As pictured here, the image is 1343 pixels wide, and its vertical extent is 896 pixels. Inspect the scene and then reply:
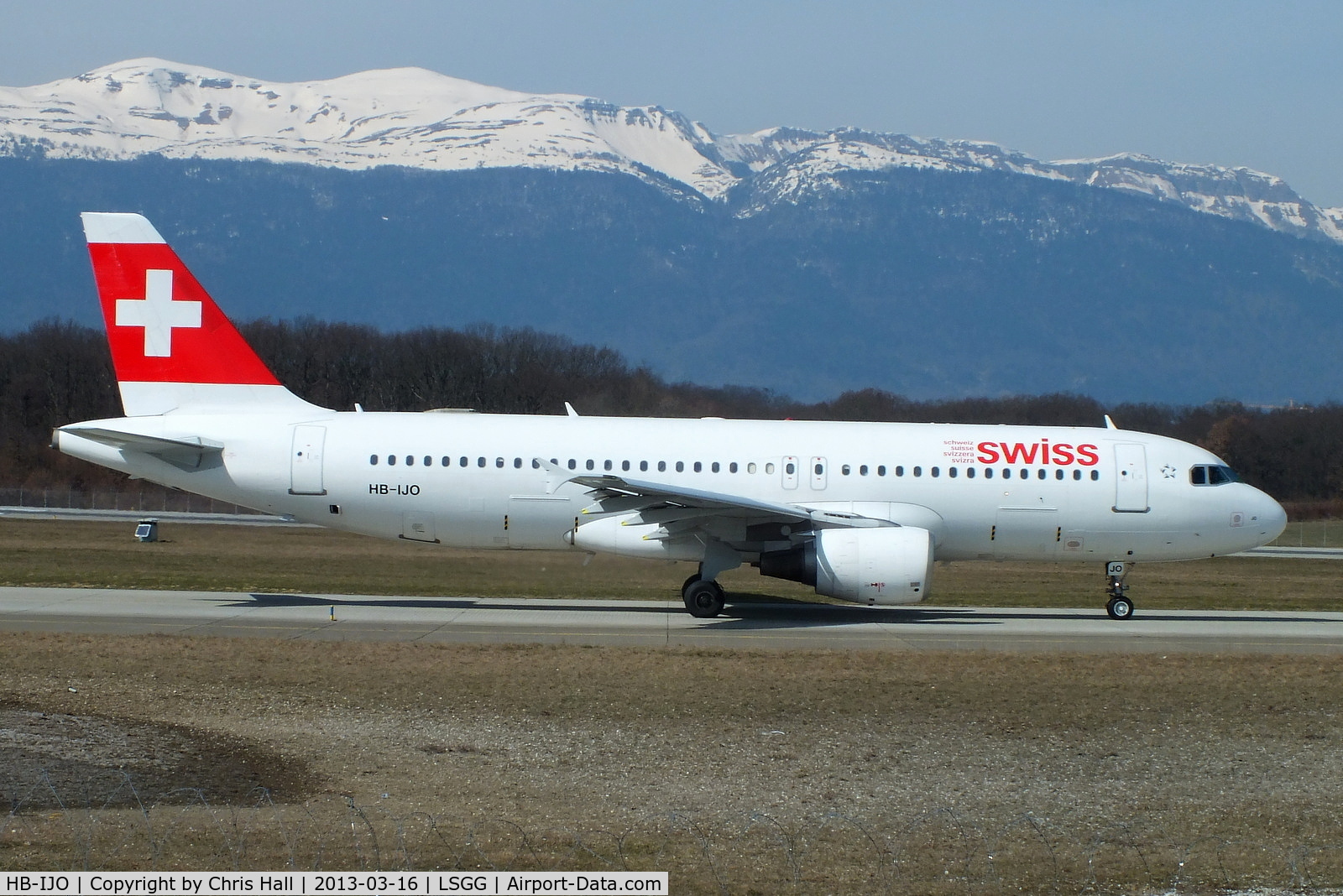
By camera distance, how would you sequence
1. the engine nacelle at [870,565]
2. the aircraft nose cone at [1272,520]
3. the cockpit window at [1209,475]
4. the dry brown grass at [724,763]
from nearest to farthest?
the dry brown grass at [724,763], the engine nacelle at [870,565], the cockpit window at [1209,475], the aircraft nose cone at [1272,520]

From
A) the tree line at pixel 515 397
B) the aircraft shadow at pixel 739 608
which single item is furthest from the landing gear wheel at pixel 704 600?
the tree line at pixel 515 397

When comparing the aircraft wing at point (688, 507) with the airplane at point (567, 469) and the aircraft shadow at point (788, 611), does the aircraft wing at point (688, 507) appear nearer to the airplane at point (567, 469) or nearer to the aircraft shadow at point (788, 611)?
the airplane at point (567, 469)

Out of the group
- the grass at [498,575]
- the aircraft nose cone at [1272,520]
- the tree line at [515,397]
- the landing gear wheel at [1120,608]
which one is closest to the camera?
the landing gear wheel at [1120,608]

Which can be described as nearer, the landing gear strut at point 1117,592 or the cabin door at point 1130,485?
the cabin door at point 1130,485

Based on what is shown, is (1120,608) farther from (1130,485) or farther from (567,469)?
(567,469)

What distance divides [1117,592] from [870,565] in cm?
609

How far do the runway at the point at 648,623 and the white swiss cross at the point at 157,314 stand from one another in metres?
4.84

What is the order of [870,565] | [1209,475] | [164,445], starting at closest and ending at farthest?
1. [870,565]
2. [164,445]
3. [1209,475]

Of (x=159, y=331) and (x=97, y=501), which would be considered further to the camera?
(x=97, y=501)

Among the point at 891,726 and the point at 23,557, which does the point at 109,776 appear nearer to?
the point at 891,726

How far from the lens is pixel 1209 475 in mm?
25109

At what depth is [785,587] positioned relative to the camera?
3058cm

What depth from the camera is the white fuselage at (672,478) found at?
2414 cm

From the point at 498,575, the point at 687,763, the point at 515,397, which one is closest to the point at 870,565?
the point at 498,575
